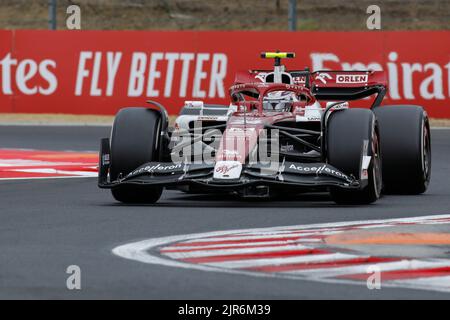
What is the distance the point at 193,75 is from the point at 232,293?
2135 centimetres

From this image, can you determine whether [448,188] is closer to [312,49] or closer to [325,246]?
[325,246]

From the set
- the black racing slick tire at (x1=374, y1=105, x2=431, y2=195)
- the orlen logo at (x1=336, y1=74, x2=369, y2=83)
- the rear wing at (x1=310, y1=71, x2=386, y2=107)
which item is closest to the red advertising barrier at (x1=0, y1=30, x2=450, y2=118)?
the rear wing at (x1=310, y1=71, x2=386, y2=107)

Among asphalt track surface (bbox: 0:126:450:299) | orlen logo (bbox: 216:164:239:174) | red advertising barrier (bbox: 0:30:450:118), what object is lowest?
asphalt track surface (bbox: 0:126:450:299)

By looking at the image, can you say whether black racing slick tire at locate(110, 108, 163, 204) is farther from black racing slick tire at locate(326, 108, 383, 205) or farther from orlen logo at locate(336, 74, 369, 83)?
orlen logo at locate(336, 74, 369, 83)

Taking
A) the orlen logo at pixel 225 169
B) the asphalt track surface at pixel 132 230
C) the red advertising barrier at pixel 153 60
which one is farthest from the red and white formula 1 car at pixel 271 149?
the red advertising barrier at pixel 153 60

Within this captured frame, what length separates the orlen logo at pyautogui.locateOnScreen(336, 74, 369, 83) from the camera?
55.8 ft

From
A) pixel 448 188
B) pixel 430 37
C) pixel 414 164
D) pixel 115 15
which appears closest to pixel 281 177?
pixel 414 164

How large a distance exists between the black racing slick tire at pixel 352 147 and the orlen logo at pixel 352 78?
8.45ft

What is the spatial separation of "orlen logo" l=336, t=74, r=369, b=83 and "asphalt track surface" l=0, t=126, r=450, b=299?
1.46 m

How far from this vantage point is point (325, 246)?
10.5 meters

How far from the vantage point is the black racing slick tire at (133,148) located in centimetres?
1435

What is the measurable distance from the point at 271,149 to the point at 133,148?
134 centimetres

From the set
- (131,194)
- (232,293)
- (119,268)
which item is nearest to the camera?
(232,293)

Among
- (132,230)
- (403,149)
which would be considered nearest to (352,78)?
(403,149)
